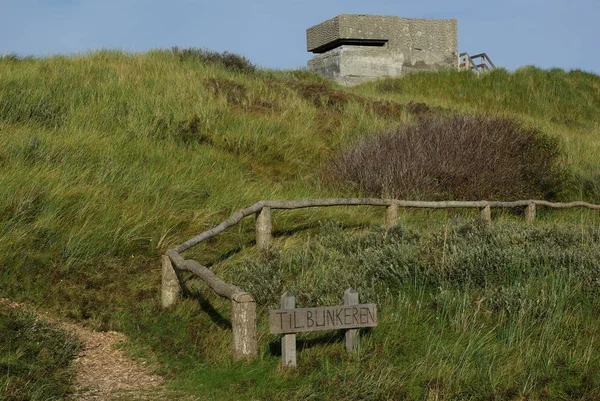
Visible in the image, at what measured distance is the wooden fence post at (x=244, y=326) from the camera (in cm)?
546

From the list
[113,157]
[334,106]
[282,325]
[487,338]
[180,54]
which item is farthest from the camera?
[180,54]

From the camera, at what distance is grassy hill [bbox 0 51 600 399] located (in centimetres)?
541

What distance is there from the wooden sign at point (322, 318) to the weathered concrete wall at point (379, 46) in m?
23.9

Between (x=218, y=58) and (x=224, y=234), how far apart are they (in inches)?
518

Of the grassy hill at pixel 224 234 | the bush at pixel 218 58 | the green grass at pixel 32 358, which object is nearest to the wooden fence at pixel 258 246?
the grassy hill at pixel 224 234

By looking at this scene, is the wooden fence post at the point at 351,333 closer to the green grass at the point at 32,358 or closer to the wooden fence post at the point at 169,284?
the green grass at the point at 32,358

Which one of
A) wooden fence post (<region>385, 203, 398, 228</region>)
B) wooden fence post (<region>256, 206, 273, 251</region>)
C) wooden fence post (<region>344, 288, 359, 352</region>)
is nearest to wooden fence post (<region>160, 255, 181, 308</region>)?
wooden fence post (<region>256, 206, 273, 251</region>)

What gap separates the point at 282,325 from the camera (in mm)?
5363

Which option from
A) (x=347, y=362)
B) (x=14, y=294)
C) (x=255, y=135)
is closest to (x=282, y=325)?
(x=347, y=362)

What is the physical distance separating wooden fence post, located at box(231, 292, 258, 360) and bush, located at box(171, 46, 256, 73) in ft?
51.8

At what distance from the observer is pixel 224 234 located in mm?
9359

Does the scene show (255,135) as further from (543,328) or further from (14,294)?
(543,328)

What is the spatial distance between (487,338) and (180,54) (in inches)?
648

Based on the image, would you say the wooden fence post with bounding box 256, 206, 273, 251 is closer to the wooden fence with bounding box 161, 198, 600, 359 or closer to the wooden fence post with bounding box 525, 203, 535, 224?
the wooden fence with bounding box 161, 198, 600, 359
